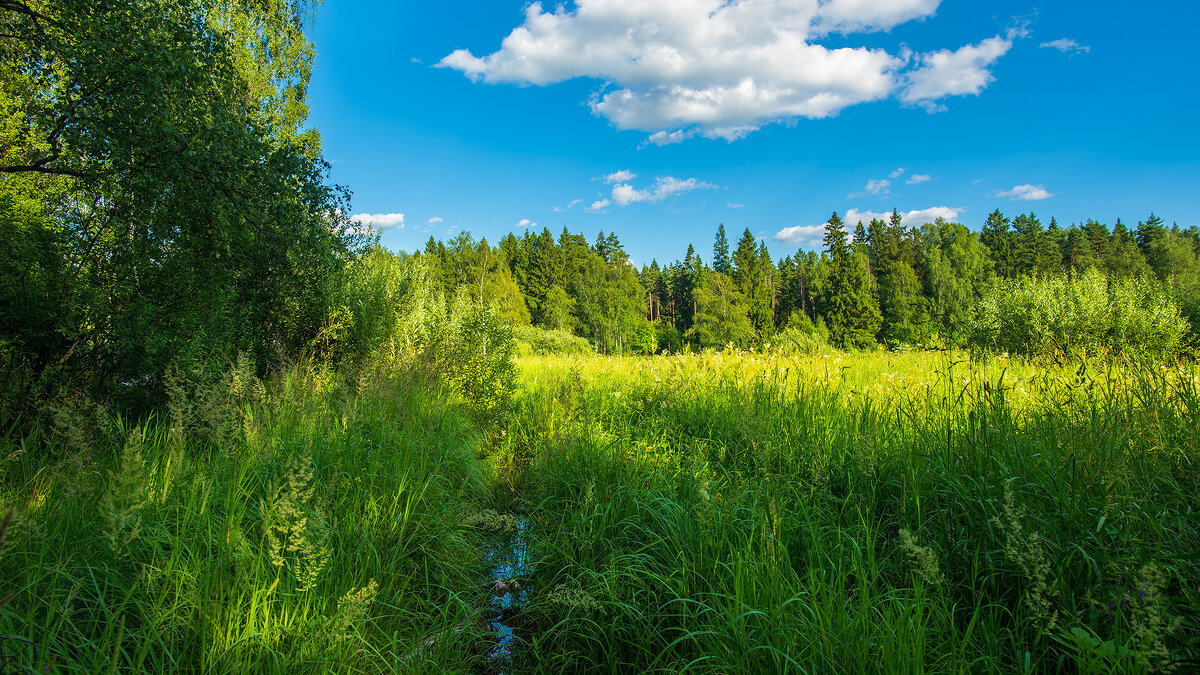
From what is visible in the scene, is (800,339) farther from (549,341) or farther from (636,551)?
(636,551)

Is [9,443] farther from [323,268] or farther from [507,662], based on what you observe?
[323,268]

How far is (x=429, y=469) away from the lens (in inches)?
156

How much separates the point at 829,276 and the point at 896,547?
46741 mm

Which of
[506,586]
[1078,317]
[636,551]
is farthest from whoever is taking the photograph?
[1078,317]

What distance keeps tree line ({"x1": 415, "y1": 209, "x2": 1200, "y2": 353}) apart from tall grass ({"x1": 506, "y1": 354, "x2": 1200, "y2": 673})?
33979 millimetres

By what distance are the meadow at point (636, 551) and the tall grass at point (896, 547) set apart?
0.7 inches

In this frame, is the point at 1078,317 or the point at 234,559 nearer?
the point at 234,559

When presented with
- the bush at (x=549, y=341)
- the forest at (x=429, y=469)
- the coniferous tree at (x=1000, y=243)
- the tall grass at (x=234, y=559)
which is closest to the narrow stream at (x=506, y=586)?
the forest at (x=429, y=469)

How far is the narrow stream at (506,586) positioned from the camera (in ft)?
7.84

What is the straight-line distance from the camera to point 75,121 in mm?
4254

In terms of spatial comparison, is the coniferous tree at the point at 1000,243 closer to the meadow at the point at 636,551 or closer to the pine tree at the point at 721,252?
the pine tree at the point at 721,252

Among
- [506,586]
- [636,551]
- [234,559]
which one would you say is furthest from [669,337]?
[234,559]

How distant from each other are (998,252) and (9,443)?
229ft

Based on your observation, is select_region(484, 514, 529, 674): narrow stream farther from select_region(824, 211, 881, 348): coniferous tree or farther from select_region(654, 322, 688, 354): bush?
select_region(654, 322, 688, 354): bush
